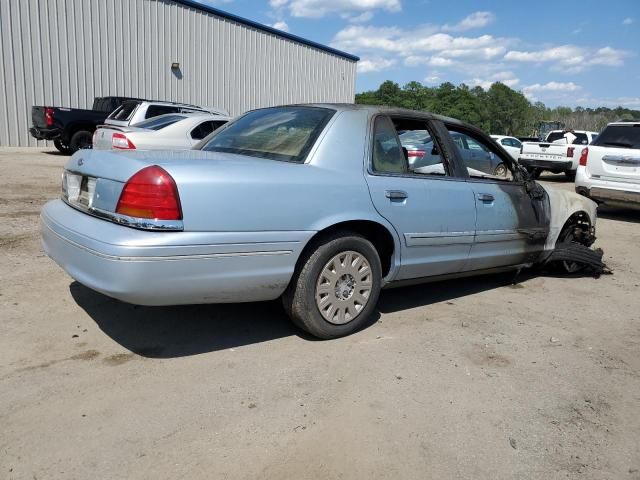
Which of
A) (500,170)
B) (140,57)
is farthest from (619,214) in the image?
(140,57)

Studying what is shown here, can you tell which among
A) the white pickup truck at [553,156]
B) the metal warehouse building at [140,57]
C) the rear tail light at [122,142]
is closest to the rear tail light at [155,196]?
the rear tail light at [122,142]

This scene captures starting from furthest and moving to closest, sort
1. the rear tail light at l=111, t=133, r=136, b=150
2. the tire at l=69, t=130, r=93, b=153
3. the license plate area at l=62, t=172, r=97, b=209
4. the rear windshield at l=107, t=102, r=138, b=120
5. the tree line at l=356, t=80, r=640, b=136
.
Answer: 1. the tree line at l=356, t=80, r=640, b=136
2. the tire at l=69, t=130, r=93, b=153
3. the rear windshield at l=107, t=102, r=138, b=120
4. the rear tail light at l=111, t=133, r=136, b=150
5. the license plate area at l=62, t=172, r=97, b=209

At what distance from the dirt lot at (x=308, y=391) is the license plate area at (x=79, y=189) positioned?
2.87 feet

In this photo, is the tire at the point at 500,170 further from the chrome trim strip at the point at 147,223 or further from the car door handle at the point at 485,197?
the chrome trim strip at the point at 147,223

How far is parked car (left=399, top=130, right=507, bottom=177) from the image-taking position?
4246 mm

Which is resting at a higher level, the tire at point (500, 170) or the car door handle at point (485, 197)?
the tire at point (500, 170)

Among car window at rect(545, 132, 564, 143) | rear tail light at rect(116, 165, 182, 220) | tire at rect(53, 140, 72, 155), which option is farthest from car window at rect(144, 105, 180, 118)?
car window at rect(545, 132, 564, 143)

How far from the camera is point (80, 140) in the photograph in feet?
47.6

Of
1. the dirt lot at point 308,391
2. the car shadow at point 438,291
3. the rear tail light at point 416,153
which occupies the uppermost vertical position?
the rear tail light at point 416,153

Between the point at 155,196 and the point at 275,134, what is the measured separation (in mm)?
1230

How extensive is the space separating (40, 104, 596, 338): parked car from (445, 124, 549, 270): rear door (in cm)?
2

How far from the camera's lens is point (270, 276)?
3.36m

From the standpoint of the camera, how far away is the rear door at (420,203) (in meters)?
3.89

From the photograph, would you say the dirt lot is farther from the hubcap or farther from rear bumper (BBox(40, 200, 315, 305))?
rear bumper (BBox(40, 200, 315, 305))
